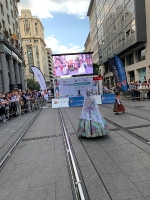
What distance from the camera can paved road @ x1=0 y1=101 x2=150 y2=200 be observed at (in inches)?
132

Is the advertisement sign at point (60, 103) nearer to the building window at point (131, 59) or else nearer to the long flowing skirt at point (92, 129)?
the long flowing skirt at point (92, 129)

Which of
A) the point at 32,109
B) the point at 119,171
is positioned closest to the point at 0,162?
the point at 119,171

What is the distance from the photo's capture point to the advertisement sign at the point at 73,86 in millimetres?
22750

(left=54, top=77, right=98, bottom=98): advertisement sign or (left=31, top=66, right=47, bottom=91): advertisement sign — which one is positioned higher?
(left=31, top=66, right=47, bottom=91): advertisement sign

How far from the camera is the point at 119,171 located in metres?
4.00

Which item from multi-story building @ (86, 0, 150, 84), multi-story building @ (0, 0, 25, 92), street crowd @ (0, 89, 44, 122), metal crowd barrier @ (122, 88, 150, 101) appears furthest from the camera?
multi-story building @ (86, 0, 150, 84)

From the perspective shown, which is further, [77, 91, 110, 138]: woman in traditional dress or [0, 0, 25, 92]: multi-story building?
[0, 0, 25, 92]: multi-story building

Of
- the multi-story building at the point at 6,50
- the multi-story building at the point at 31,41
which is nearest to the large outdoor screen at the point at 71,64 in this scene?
the multi-story building at the point at 6,50

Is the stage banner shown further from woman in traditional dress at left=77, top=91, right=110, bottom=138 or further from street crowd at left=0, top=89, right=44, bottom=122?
woman in traditional dress at left=77, top=91, right=110, bottom=138

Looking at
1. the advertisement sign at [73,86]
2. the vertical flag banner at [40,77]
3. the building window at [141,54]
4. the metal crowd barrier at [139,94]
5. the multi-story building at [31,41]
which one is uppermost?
the multi-story building at [31,41]

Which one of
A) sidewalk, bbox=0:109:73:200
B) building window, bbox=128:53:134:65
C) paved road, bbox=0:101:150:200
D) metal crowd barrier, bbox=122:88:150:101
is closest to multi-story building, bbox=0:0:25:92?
metal crowd barrier, bbox=122:88:150:101

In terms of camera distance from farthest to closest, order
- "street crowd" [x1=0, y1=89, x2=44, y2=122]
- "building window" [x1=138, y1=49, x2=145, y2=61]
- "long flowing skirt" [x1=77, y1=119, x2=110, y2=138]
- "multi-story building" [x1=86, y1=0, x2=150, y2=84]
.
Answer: "building window" [x1=138, y1=49, x2=145, y2=61] < "multi-story building" [x1=86, y1=0, x2=150, y2=84] < "street crowd" [x1=0, y1=89, x2=44, y2=122] < "long flowing skirt" [x1=77, y1=119, x2=110, y2=138]

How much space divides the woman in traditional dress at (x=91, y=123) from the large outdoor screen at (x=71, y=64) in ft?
62.7

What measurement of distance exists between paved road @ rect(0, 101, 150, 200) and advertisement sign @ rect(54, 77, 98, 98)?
53.7ft
